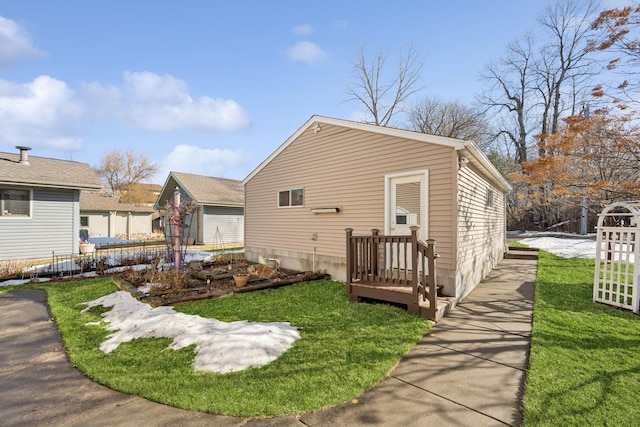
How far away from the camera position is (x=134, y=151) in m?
36.7

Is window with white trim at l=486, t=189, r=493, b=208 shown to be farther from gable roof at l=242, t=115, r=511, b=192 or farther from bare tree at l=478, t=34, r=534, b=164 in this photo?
bare tree at l=478, t=34, r=534, b=164

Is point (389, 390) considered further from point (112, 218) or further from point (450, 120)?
point (450, 120)

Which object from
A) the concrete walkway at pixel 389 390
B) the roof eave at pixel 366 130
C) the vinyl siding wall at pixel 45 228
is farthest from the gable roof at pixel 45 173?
the concrete walkway at pixel 389 390

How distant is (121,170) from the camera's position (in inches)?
1438

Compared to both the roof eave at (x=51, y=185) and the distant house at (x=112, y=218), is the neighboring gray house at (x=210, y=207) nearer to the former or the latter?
the roof eave at (x=51, y=185)

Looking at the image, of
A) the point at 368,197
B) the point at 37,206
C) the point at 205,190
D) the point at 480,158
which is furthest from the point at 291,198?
the point at 205,190

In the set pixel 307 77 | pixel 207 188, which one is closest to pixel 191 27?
pixel 307 77

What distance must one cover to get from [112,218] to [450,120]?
1141 inches

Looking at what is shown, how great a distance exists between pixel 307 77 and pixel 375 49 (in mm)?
12692

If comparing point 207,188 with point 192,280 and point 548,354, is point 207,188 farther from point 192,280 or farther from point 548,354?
point 548,354

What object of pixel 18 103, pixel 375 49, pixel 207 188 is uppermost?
pixel 375 49

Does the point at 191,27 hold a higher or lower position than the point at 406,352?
higher

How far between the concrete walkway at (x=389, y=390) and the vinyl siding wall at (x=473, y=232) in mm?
1640

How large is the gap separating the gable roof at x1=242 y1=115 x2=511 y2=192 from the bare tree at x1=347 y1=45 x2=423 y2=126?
14.5 meters
